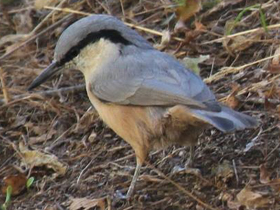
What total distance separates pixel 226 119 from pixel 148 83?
0.58 m

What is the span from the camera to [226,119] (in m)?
3.67

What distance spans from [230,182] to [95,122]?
1.21 m

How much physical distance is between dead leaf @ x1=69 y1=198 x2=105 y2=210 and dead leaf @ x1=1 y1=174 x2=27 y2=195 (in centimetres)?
44

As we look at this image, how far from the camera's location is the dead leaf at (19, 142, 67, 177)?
4.69 meters

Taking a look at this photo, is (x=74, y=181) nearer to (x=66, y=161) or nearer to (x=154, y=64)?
(x=66, y=161)

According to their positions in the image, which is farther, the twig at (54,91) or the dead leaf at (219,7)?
the dead leaf at (219,7)

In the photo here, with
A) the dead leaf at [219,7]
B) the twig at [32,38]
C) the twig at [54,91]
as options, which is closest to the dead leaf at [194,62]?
the dead leaf at [219,7]

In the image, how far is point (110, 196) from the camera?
14.0 ft

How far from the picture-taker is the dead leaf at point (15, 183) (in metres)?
4.55

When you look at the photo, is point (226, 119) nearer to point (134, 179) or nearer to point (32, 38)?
point (134, 179)

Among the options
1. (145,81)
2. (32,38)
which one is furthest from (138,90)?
(32,38)

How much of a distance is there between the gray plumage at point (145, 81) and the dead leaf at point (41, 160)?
1.96 feet

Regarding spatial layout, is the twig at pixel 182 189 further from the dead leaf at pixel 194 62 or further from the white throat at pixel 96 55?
the dead leaf at pixel 194 62

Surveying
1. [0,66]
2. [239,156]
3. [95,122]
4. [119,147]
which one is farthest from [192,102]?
[0,66]
